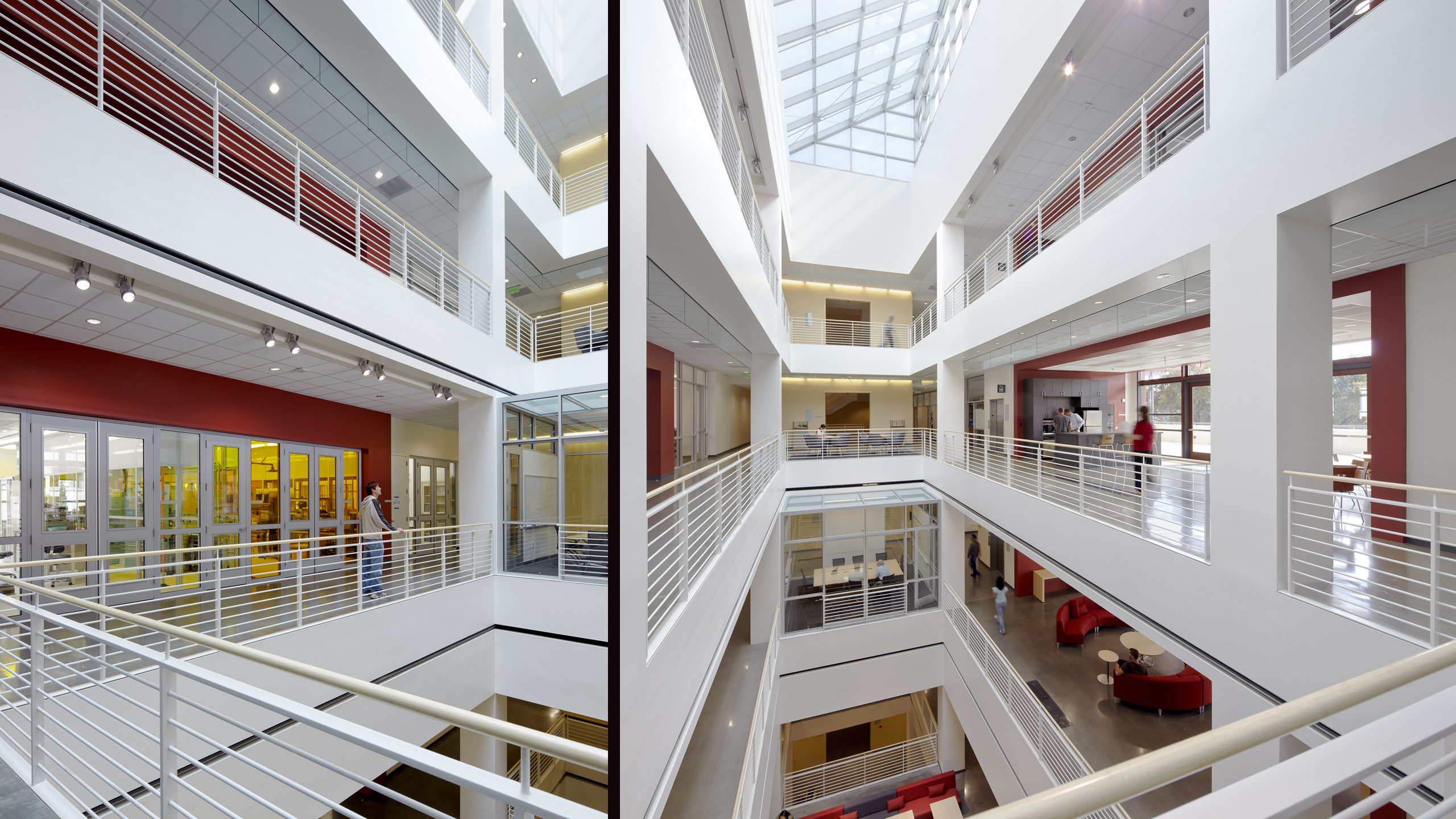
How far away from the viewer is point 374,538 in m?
1.32

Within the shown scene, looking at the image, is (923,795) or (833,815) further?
(923,795)

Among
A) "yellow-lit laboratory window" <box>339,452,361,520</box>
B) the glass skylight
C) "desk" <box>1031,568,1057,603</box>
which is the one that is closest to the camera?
"yellow-lit laboratory window" <box>339,452,361,520</box>

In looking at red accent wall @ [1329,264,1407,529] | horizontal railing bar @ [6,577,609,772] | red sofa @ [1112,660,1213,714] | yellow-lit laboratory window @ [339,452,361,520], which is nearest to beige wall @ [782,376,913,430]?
red sofa @ [1112,660,1213,714]

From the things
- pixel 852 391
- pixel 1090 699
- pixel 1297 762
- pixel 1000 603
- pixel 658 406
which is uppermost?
pixel 852 391

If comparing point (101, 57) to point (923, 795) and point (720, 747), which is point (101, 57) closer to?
point (720, 747)

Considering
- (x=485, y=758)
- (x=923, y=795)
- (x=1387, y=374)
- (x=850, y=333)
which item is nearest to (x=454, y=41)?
(x=485, y=758)

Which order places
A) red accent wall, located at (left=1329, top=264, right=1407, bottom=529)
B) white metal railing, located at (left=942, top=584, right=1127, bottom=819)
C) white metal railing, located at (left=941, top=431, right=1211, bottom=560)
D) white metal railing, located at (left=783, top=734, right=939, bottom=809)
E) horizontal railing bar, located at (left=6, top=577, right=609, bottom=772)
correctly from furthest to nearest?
white metal railing, located at (left=783, top=734, right=939, bottom=809)
white metal railing, located at (left=942, top=584, right=1127, bottom=819)
red accent wall, located at (left=1329, top=264, right=1407, bottom=529)
white metal railing, located at (left=941, top=431, right=1211, bottom=560)
horizontal railing bar, located at (left=6, top=577, right=609, bottom=772)

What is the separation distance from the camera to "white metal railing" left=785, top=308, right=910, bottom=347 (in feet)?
37.6

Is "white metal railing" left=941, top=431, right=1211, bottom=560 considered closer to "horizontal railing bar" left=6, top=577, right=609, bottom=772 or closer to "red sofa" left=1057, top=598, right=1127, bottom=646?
"horizontal railing bar" left=6, top=577, right=609, bottom=772

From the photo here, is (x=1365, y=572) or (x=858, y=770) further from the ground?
(x=1365, y=572)

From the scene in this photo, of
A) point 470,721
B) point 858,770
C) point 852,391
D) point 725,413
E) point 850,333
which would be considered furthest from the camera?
point 850,333

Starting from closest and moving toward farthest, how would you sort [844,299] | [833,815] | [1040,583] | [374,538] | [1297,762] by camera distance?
[1297,762] → [374,538] → [833,815] → [1040,583] → [844,299]

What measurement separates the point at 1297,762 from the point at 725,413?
932 cm

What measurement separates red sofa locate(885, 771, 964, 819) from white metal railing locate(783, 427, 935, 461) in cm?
452
